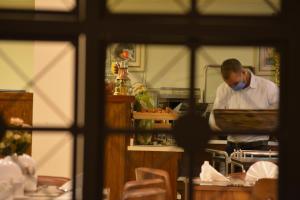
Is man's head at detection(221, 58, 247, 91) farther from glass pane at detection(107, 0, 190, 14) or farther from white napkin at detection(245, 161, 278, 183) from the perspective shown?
white napkin at detection(245, 161, 278, 183)

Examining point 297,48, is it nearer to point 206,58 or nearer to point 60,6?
point 206,58

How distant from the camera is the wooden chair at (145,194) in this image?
1.23 metres

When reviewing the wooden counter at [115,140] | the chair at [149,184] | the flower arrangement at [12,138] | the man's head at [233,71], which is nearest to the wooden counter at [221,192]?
the wooden counter at [115,140]

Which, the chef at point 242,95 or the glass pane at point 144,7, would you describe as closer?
the glass pane at point 144,7

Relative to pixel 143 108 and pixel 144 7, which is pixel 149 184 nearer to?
pixel 143 108

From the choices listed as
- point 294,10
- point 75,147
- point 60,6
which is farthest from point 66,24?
point 294,10

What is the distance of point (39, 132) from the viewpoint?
691 mm

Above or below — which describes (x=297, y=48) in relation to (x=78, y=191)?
above

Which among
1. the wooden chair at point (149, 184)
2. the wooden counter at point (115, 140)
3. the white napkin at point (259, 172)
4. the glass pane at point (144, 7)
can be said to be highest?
the glass pane at point (144, 7)

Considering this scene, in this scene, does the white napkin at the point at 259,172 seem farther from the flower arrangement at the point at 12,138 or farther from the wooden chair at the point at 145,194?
the flower arrangement at the point at 12,138

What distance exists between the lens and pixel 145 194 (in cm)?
124

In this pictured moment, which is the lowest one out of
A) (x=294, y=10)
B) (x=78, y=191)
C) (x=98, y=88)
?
(x=78, y=191)

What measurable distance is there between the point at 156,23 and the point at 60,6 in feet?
0.45

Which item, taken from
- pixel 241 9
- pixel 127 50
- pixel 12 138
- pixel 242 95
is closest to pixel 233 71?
pixel 242 95
